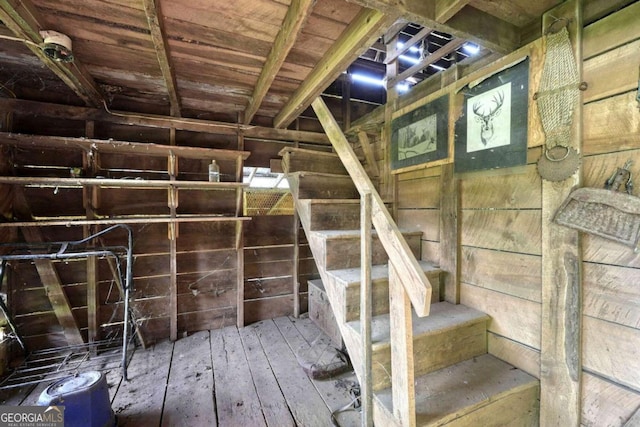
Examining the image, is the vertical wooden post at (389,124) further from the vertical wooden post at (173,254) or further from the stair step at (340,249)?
the vertical wooden post at (173,254)

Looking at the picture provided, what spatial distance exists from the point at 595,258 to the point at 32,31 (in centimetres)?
266

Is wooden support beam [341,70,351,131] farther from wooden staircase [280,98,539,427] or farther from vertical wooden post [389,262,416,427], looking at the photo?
vertical wooden post [389,262,416,427]

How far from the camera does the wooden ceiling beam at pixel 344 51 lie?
109 cm

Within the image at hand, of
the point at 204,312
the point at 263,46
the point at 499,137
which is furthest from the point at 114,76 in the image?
the point at 499,137

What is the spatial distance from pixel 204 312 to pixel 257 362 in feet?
2.65

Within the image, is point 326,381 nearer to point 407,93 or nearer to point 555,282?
point 555,282

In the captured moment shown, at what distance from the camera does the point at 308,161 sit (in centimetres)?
240

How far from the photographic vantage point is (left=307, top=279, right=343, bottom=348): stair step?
2161 mm

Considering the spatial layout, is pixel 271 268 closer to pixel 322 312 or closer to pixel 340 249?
pixel 322 312

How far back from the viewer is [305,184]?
2100mm

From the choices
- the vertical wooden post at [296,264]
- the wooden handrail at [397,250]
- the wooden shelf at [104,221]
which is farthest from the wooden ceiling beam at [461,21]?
the vertical wooden post at [296,264]

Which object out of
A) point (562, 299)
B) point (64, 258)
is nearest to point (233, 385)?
point (64, 258)

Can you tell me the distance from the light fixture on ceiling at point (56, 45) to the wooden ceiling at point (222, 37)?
3 cm

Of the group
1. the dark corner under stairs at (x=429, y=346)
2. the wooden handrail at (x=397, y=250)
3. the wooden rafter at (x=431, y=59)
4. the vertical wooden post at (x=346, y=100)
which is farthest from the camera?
the vertical wooden post at (x=346, y=100)
